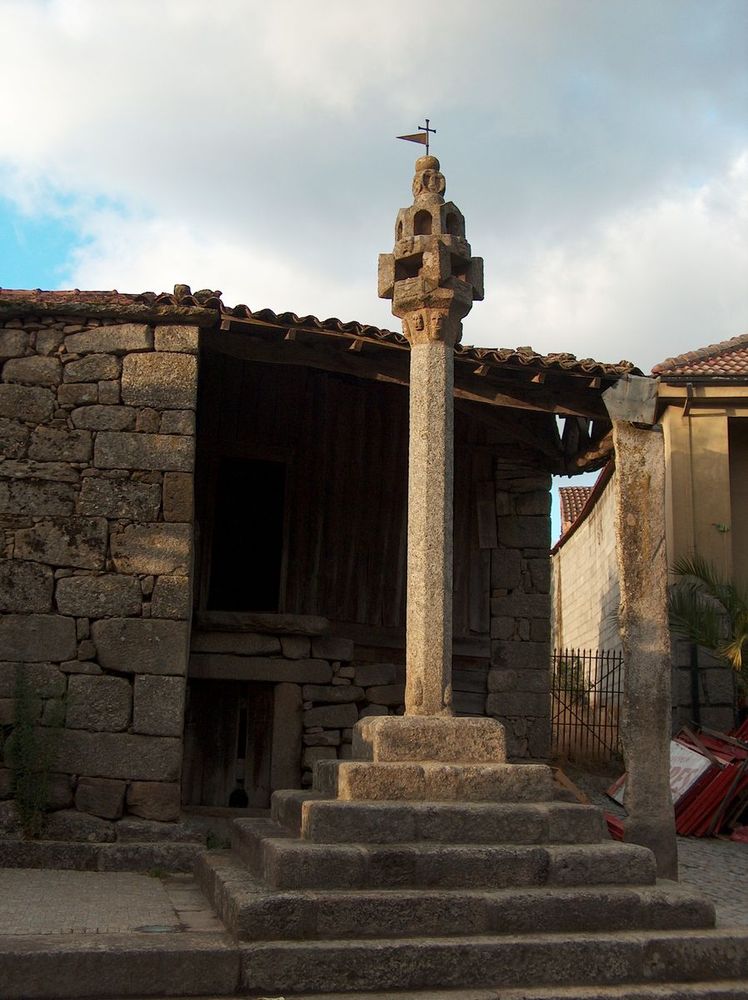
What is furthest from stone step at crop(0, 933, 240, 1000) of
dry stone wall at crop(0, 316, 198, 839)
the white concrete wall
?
the white concrete wall

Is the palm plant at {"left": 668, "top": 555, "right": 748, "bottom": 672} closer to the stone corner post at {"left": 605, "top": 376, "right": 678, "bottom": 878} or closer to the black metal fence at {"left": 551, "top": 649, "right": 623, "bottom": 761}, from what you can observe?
the black metal fence at {"left": 551, "top": 649, "right": 623, "bottom": 761}

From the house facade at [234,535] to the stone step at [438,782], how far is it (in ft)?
9.18

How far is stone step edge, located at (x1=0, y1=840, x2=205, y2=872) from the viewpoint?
7625 mm

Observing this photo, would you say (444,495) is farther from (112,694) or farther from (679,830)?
(679,830)

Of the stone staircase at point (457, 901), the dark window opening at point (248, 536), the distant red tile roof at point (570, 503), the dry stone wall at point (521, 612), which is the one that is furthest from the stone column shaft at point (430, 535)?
the distant red tile roof at point (570, 503)

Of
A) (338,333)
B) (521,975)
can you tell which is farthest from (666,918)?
(338,333)

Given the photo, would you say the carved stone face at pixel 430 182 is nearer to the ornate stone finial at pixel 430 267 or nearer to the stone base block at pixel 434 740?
the ornate stone finial at pixel 430 267

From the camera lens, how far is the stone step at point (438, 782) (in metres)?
5.71

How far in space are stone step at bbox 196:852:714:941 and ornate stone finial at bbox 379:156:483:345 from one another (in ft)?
11.2

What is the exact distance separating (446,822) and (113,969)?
5.91 feet

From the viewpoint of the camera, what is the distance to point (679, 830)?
403 inches

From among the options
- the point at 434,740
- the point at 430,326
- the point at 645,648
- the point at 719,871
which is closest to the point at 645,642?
the point at 645,648

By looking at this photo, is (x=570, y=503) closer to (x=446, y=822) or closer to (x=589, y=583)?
(x=589, y=583)

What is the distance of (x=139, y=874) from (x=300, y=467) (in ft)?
15.3
